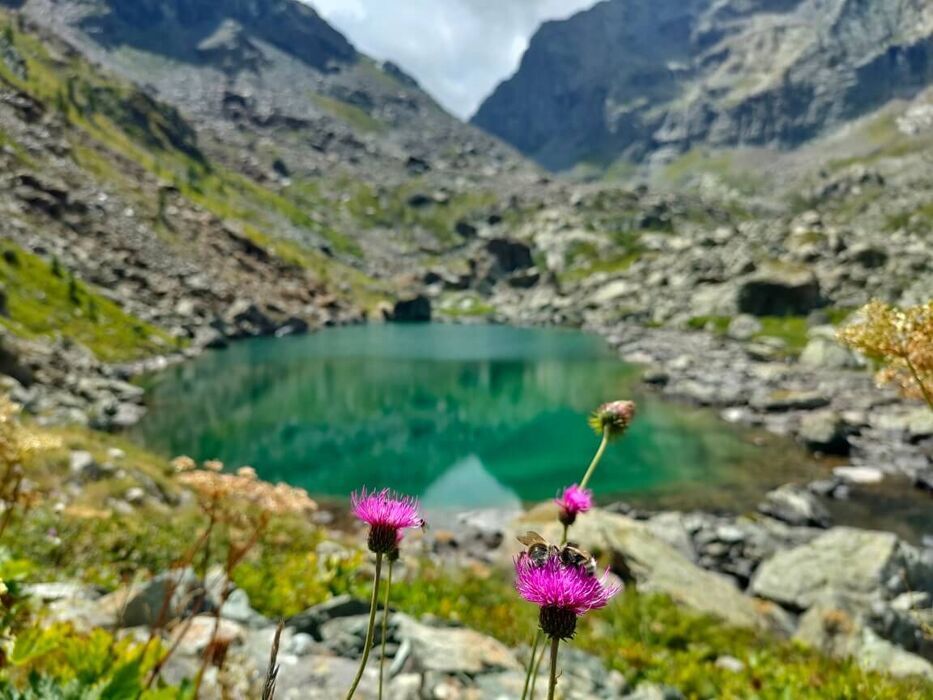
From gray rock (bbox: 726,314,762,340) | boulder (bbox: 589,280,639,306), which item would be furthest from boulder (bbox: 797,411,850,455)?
boulder (bbox: 589,280,639,306)

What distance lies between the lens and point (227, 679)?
4.16m

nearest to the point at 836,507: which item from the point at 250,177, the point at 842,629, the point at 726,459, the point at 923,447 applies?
the point at 726,459

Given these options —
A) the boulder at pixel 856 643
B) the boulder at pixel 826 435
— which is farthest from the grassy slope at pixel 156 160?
the boulder at pixel 856 643

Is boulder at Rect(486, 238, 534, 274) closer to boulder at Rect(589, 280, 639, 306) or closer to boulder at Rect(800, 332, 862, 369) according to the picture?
boulder at Rect(589, 280, 639, 306)

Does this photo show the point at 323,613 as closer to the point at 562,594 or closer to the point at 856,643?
the point at 562,594

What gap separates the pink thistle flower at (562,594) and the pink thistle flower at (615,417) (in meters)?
1.99

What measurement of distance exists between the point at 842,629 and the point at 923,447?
84.2 feet

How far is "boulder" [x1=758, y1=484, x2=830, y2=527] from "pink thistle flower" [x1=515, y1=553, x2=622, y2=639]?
23.0 m

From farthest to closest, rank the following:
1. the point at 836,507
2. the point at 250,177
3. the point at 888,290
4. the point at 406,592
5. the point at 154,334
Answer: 1. the point at 250,177
2. the point at 888,290
3. the point at 154,334
4. the point at 836,507
5. the point at 406,592

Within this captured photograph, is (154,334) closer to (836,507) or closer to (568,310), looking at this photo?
(836,507)

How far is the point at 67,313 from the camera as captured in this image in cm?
5066

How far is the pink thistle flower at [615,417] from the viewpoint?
152 inches

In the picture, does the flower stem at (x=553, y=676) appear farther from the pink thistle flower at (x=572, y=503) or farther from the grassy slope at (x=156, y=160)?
the grassy slope at (x=156, y=160)

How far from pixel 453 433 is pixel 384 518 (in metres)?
34.0
